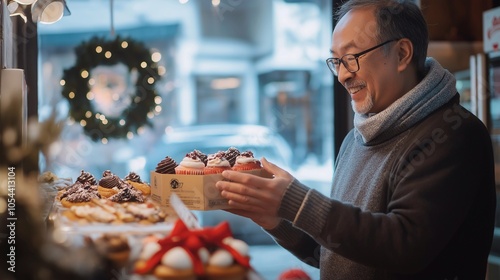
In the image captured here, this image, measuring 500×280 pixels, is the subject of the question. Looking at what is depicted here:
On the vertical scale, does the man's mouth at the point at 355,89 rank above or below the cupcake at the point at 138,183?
above

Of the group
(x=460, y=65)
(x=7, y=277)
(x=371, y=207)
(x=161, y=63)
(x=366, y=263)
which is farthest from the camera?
(x=161, y=63)

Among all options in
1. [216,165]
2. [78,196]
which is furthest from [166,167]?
[78,196]

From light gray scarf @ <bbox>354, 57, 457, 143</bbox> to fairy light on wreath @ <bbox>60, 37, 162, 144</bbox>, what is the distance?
1.99 metres

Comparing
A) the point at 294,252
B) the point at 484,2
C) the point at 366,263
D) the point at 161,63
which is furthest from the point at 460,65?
the point at 366,263

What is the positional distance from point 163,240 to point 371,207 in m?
0.77

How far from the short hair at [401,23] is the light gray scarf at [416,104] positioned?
7cm

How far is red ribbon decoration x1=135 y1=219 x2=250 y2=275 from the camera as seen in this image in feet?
3.19

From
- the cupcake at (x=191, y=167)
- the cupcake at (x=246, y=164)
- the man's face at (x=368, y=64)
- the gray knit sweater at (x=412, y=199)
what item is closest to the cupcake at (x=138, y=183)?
the cupcake at (x=191, y=167)

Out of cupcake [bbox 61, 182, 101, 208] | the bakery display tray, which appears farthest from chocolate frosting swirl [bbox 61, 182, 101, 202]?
the bakery display tray

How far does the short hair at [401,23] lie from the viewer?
171 cm

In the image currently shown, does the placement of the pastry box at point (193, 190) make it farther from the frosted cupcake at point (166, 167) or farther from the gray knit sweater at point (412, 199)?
the gray knit sweater at point (412, 199)

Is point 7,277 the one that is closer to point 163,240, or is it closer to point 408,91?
point 163,240

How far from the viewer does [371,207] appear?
1623mm

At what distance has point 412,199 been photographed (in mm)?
1456
